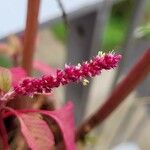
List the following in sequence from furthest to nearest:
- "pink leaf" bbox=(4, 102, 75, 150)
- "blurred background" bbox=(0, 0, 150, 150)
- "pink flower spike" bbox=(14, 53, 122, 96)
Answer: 1. "blurred background" bbox=(0, 0, 150, 150)
2. "pink leaf" bbox=(4, 102, 75, 150)
3. "pink flower spike" bbox=(14, 53, 122, 96)

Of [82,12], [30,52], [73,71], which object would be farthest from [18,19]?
[73,71]

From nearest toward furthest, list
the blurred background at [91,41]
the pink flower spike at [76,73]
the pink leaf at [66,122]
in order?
the pink flower spike at [76,73] < the pink leaf at [66,122] < the blurred background at [91,41]

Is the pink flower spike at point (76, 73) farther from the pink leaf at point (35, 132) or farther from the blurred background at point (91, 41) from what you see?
the blurred background at point (91, 41)

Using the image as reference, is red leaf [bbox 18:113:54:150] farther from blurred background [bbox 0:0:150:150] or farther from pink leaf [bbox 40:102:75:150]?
blurred background [bbox 0:0:150:150]

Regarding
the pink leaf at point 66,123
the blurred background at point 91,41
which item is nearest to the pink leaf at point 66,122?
the pink leaf at point 66,123

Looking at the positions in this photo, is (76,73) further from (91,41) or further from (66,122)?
(91,41)

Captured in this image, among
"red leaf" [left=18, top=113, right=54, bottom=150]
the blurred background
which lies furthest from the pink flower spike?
the blurred background
